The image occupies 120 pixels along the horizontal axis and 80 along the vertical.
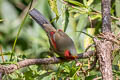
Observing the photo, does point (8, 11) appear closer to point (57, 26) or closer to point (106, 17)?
point (57, 26)

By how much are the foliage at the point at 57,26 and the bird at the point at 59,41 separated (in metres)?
0.07

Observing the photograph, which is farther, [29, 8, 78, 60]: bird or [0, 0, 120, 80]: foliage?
[29, 8, 78, 60]: bird

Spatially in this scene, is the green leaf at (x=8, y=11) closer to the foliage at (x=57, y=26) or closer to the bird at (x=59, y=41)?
the foliage at (x=57, y=26)

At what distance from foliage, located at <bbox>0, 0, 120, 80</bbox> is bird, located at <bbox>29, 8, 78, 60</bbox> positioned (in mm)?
73

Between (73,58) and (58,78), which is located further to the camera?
(73,58)

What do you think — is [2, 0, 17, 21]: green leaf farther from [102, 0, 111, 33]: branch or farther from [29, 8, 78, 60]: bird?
[102, 0, 111, 33]: branch

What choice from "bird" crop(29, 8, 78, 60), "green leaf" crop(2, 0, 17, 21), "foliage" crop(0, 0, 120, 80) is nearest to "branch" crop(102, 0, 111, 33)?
"foliage" crop(0, 0, 120, 80)

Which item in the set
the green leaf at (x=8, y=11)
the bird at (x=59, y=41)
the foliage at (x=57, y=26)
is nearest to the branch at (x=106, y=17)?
the foliage at (x=57, y=26)

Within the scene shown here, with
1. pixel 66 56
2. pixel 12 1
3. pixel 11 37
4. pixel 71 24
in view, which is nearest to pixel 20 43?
pixel 11 37

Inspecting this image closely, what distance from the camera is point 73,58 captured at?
2.45 m

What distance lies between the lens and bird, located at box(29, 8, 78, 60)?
8.25 feet

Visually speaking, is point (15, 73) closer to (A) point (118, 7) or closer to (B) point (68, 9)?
(B) point (68, 9)

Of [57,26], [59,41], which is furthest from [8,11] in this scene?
[59,41]

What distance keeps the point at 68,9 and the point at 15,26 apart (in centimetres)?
215
